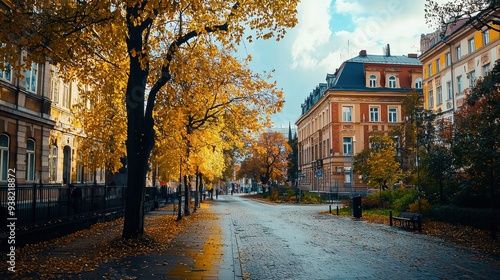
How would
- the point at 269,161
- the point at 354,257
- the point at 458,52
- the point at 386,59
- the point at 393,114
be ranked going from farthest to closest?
the point at 269,161
the point at 386,59
the point at 393,114
the point at 458,52
the point at 354,257

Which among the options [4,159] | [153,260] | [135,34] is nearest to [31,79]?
[4,159]

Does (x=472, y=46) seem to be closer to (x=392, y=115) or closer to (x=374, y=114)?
(x=374, y=114)

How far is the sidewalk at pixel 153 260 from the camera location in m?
8.66

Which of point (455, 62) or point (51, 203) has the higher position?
point (455, 62)

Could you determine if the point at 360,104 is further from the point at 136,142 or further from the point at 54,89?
the point at 136,142

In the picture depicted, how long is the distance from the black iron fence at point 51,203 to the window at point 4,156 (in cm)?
346

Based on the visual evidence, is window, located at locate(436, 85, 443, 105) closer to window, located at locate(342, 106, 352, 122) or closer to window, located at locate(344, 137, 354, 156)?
window, located at locate(342, 106, 352, 122)

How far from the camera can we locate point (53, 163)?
2522cm

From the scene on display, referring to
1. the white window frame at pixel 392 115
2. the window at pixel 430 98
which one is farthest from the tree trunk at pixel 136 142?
the white window frame at pixel 392 115

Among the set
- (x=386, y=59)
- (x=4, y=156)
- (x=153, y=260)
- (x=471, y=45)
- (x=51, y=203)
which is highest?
(x=386, y=59)

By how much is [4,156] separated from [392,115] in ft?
178

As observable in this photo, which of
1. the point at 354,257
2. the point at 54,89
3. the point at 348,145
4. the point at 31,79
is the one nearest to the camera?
the point at 354,257

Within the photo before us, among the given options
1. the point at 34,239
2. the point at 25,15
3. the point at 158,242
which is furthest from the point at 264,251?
the point at 25,15

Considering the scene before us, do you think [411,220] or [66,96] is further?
[66,96]
